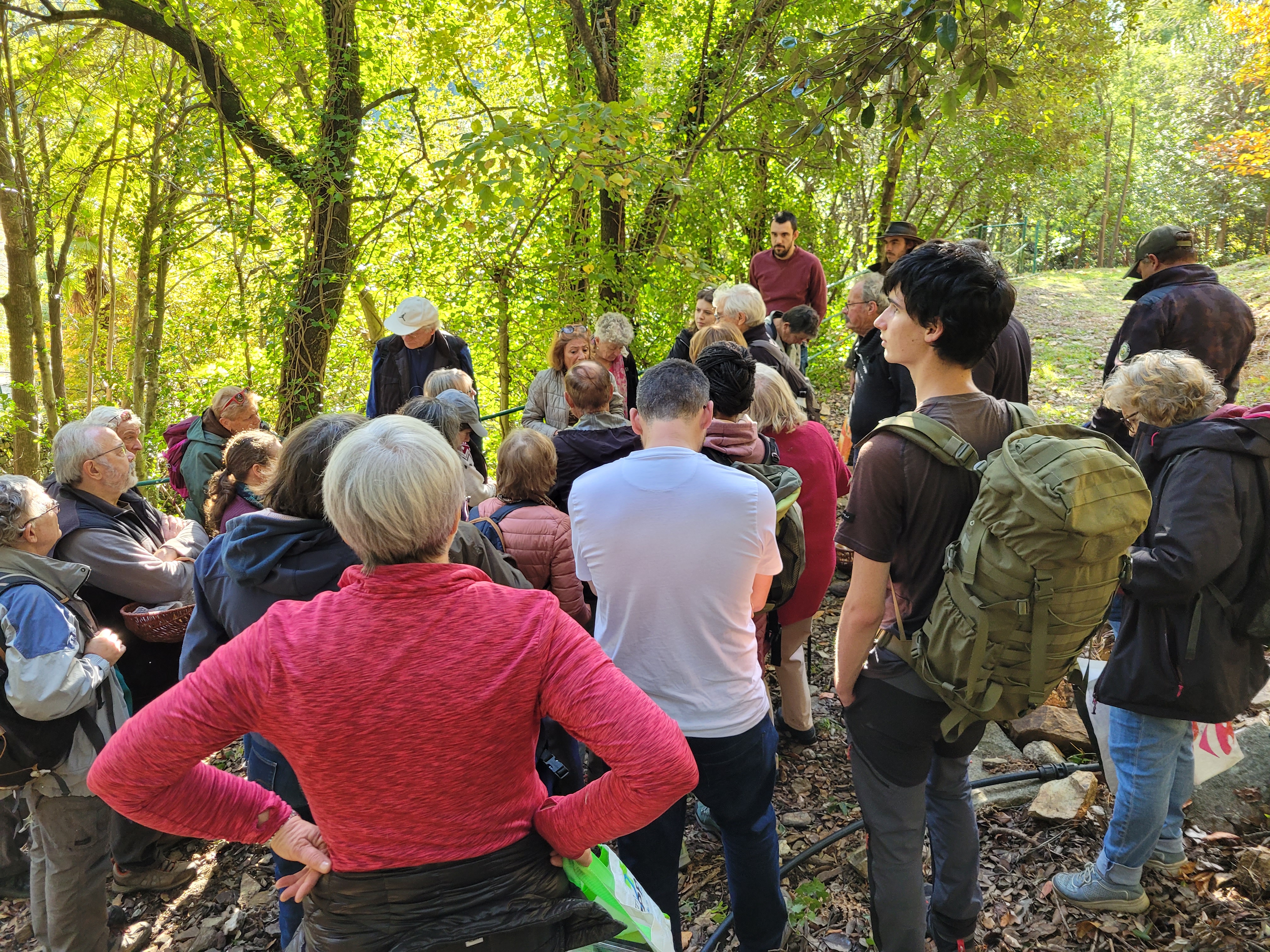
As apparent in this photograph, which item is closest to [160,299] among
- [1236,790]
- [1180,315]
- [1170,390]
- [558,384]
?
[558,384]

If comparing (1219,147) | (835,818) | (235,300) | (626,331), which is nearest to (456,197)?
(626,331)

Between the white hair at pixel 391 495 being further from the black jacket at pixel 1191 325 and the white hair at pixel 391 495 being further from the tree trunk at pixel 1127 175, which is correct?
the tree trunk at pixel 1127 175

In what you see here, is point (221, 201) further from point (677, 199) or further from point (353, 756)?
point (353, 756)

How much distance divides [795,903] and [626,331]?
11.6 feet

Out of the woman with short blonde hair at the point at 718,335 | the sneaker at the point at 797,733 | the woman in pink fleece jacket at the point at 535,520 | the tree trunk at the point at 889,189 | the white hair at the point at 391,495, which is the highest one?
the tree trunk at the point at 889,189

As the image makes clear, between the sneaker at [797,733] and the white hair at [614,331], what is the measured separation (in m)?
2.58

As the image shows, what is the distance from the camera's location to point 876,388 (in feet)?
15.6

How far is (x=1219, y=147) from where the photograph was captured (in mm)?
16578

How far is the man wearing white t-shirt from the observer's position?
2.13 m

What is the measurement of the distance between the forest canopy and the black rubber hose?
3222 mm

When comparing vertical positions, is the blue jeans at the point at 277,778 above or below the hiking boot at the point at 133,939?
above

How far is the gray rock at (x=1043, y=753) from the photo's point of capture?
353 cm

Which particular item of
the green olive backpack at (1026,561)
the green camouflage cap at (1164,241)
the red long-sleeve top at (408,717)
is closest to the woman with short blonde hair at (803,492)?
the green olive backpack at (1026,561)

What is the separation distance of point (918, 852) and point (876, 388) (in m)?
3.05
